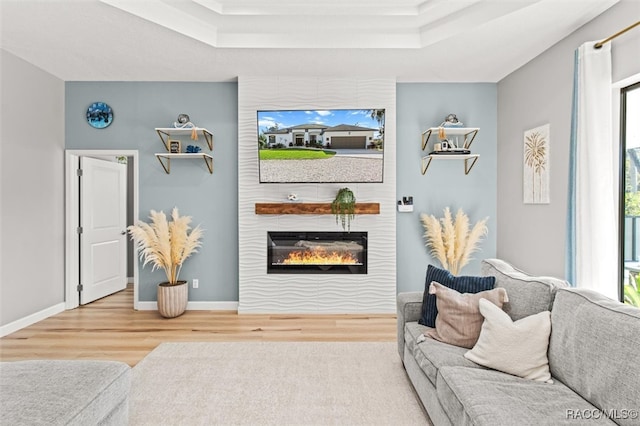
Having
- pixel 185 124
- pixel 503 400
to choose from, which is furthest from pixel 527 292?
pixel 185 124

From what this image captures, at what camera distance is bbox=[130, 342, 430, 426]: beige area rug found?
7.21ft

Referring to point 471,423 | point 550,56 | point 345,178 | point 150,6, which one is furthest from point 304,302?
point 550,56

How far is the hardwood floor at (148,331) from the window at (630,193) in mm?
1952

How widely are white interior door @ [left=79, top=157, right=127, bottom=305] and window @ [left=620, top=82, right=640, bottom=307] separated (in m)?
5.56

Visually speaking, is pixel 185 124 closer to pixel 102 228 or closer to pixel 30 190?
pixel 30 190

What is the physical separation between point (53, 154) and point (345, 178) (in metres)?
3.43

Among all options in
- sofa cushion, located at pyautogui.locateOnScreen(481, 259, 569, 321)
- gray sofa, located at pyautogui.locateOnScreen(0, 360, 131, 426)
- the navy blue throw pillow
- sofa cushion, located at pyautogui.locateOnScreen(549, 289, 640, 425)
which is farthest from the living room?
gray sofa, located at pyautogui.locateOnScreen(0, 360, 131, 426)

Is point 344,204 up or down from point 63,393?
up

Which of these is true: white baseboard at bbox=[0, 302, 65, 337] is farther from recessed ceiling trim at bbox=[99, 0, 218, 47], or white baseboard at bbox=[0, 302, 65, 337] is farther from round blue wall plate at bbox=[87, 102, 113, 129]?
recessed ceiling trim at bbox=[99, 0, 218, 47]

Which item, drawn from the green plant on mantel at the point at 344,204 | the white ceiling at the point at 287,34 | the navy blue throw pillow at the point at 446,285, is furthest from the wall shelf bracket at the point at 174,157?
the navy blue throw pillow at the point at 446,285

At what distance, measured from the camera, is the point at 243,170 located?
4312 millimetres

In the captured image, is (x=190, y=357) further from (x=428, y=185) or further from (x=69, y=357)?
(x=428, y=185)

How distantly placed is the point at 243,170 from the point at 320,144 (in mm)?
959

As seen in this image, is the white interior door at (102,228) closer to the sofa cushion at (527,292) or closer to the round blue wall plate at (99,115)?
the round blue wall plate at (99,115)
